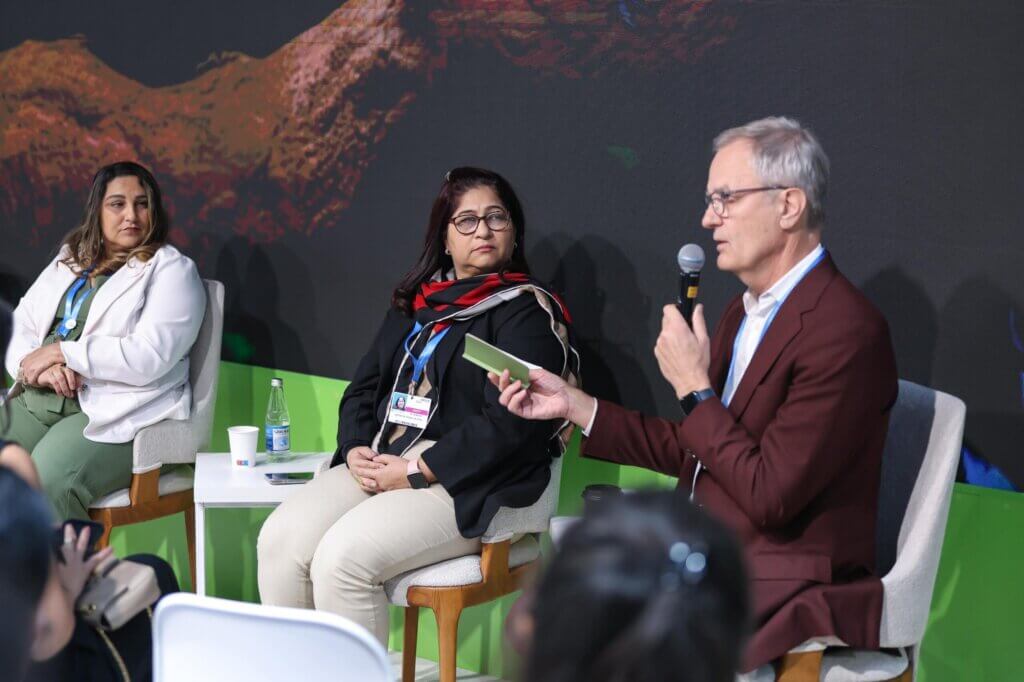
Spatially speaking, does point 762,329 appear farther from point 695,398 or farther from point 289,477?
point 289,477

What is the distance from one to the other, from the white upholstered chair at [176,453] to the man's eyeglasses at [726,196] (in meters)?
2.00

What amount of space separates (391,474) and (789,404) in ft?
3.97

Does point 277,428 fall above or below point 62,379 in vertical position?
below

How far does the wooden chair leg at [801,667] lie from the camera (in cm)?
237

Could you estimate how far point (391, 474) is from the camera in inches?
126

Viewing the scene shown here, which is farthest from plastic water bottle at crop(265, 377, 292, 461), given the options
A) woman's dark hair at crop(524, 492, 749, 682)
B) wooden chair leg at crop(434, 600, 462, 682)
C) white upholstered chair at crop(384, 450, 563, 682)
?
woman's dark hair at crop(524, 492, 749, 682)

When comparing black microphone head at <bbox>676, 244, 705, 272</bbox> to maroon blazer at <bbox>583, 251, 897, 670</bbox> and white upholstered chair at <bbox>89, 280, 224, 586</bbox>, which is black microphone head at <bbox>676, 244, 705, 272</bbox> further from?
white upholstered chair at <bbox>89, 280, 224, 586</bbox>

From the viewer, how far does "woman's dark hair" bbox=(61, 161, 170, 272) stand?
403cm

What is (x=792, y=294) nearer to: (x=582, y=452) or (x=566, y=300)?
(x=582, y=452)

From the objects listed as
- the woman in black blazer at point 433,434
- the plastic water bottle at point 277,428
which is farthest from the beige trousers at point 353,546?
the plastic water bottle at point 277,428

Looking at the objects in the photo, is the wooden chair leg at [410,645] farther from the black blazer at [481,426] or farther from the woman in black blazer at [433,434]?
the black blazer at [481,426]

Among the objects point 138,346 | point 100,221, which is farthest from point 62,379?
point 100,221

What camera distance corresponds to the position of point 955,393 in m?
Answer: 2.90

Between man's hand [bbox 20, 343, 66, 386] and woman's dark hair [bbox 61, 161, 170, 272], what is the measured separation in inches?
12.9
